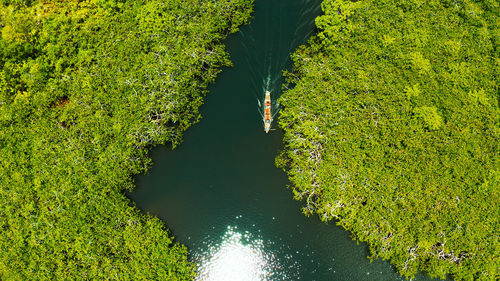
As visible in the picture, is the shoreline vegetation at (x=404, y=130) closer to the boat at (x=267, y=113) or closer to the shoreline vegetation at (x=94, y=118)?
the boat at (x=267, y=113)

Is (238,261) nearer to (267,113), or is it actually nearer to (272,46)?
(267,113)

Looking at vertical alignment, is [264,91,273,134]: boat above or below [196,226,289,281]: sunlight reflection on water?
above

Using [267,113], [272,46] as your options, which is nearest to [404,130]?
[267,113]

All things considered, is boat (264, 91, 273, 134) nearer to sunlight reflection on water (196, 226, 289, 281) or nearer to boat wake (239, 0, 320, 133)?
boat wake (239, 0, 320, 133)

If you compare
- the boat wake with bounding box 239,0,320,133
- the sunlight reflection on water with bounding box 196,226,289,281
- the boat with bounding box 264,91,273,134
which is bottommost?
the sunlight reflection on water with bounding box 196,226,289,281

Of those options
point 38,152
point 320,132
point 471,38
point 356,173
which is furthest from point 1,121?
point 471,38

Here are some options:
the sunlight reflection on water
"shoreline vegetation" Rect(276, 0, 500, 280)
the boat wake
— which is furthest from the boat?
the sunlight reflection on water

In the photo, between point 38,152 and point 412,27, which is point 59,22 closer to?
point 38,152
